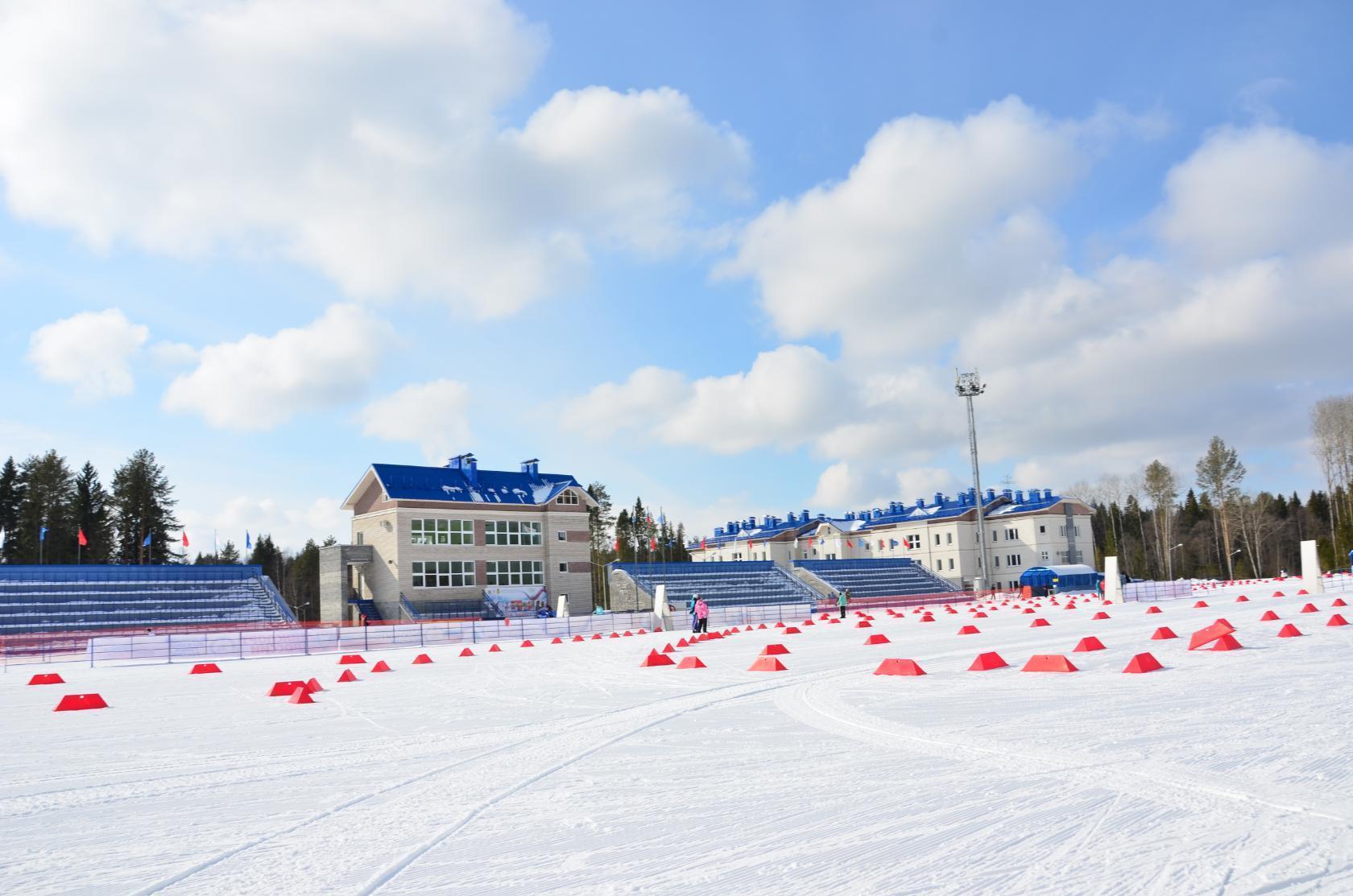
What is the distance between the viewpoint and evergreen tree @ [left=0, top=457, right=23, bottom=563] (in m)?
77.5

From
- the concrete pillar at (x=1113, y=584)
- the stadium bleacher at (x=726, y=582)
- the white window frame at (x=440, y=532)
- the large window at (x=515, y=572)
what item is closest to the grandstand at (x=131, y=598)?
the white window frame at (x=440, y=532)

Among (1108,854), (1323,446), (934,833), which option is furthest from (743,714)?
(1323,446)

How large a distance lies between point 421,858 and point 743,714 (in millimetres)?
5729

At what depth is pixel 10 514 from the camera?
78.0 metres

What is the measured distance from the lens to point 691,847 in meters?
4.77

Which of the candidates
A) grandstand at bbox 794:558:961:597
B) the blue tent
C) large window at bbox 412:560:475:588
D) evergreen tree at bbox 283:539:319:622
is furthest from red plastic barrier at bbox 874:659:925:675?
evergreen tree at bbox 283:539:319:622

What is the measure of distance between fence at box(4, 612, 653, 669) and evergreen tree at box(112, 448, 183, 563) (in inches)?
Result: 2200

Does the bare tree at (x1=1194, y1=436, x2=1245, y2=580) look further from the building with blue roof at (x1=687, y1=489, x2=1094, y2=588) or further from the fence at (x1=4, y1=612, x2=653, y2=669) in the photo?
the fence at (x1=4, y1=612, x2=653, y2=669)

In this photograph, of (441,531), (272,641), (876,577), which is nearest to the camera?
(272,641)

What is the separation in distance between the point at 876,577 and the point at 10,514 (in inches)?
2930

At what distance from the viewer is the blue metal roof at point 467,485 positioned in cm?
5497

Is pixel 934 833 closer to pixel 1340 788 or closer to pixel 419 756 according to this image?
pixel 1340 788

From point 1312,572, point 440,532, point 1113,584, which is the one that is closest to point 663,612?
point 1113,584

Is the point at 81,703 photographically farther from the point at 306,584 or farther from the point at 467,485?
the point at 306,584
